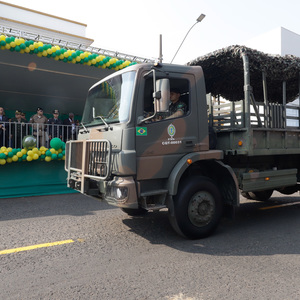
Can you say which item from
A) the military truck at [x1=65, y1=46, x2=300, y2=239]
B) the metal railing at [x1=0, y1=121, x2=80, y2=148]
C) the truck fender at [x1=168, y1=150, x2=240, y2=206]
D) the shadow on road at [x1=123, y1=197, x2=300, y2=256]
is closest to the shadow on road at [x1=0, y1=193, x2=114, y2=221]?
the shadow on road at [x1=123, y1=197, x2=300, y2=256]

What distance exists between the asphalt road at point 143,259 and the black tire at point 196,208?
19 cm

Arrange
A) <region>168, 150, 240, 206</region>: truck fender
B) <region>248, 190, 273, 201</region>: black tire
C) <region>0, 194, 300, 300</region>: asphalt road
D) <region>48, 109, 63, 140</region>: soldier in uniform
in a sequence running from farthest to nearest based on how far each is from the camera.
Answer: <region>48, 109, 63, 140</region>: soldier in uniform, <region>248, 190, 273, 201</region>: black tire, <region>168, 150, 240, 206</region>: truck fender, <region>0, 194, 300, 300</region>: asphalt road

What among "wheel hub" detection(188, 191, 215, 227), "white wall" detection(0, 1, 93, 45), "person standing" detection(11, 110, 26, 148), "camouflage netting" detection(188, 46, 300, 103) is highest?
"white wall" detection(0, 1, 93, 45)

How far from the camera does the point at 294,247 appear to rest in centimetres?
396

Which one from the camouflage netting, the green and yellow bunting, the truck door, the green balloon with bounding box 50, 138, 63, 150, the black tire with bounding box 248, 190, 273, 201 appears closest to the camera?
the truck door

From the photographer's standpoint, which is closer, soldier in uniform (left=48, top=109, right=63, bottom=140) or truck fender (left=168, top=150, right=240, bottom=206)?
truck fender (left=168, top=150, right=240, bottom=206)

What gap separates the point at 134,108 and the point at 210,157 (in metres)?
1.44

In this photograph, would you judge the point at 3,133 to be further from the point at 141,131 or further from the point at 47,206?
the point at 141,131

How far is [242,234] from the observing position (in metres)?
4.57

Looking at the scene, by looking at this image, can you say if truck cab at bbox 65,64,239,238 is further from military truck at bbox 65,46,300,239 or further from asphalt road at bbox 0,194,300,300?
asphalt road at bbox 0,194,300,300

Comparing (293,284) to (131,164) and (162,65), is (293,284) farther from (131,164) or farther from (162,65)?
(162,65)

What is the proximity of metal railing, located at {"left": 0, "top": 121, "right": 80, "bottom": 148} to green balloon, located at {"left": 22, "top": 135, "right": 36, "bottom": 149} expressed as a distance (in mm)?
393

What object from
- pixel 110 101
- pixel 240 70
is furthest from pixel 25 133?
pixel 240 70

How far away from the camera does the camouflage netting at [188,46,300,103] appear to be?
5.15 m
